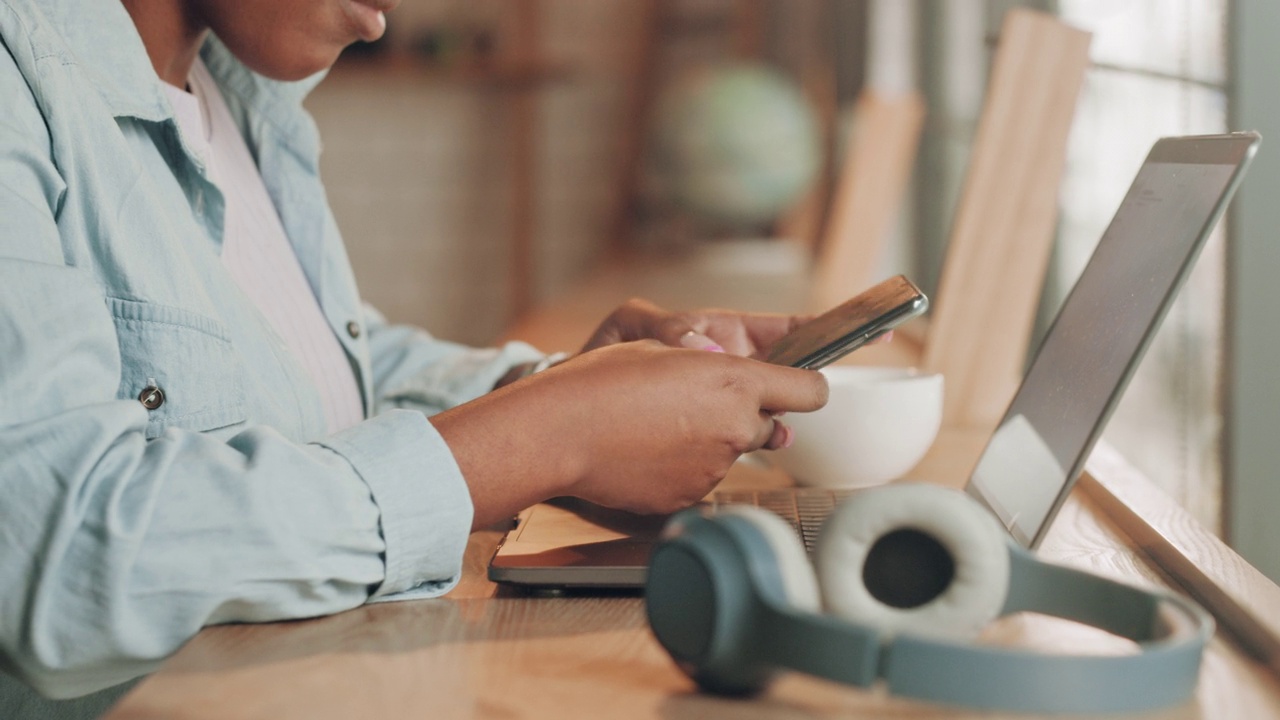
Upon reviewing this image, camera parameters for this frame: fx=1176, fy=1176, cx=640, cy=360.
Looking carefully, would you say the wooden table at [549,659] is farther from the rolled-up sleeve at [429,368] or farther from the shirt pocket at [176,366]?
the rolled-up sleeve at [429,368]

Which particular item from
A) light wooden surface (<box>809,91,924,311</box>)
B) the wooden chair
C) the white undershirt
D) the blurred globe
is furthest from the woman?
the blurred globe

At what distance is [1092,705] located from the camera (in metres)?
0.41

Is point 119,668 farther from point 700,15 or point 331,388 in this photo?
point 700,15

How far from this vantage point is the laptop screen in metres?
0.57

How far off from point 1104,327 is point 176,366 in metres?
0.54

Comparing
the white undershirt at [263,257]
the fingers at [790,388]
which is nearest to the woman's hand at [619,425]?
the fingers at [790,388]

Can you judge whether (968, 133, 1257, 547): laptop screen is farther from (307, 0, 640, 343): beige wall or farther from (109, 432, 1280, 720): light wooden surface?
(307, 0, 640, 343): beige wall

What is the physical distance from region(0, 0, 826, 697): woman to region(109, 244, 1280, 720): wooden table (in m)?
0.03

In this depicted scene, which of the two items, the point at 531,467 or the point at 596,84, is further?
the point at 596,84

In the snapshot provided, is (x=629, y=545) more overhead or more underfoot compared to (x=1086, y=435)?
more underfoot

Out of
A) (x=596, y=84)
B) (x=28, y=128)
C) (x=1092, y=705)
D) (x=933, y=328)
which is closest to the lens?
(x=1092, y=705)

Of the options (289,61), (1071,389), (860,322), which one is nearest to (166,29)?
(289,61)

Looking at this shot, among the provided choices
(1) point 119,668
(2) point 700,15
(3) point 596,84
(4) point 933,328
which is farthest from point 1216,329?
(3) point 596,84

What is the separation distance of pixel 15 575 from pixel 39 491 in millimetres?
41
